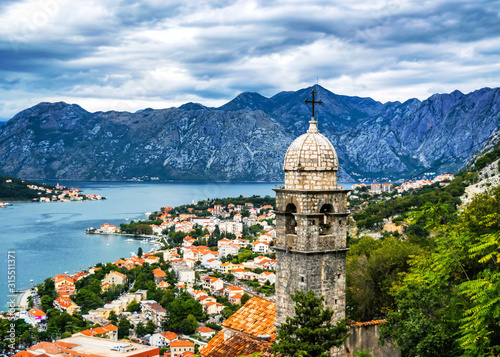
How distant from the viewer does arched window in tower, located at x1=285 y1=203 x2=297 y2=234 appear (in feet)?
29.1

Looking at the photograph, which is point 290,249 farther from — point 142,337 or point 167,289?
point 167,289

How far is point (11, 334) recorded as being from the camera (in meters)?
29.2

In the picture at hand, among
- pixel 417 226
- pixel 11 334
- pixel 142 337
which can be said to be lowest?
pixel 142 337

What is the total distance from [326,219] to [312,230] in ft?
1.48

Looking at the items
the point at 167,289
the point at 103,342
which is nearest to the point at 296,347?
the point at 103,342

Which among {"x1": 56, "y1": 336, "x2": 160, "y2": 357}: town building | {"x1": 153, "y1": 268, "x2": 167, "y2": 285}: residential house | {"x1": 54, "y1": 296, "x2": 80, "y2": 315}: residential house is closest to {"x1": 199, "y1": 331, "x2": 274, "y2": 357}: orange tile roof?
{"x1": 56, "y1": 336, "x2": 160, "y2": 357}: town building

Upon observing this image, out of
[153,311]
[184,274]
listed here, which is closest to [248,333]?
[153,311]

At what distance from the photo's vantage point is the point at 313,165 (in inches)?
338

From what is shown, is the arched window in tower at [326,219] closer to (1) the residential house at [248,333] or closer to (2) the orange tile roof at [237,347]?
(1) the residential house at [248,333]

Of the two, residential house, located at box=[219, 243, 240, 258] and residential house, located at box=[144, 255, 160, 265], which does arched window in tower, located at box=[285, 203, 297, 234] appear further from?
residential house, located at box=[219, 243, 240, 258]

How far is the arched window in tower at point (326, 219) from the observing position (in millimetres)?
8664

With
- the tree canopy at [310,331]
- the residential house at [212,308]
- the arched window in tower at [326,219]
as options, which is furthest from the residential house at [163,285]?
the tree canopy at [310,331]

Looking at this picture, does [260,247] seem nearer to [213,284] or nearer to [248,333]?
[213,284]

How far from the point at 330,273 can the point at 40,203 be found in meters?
145
